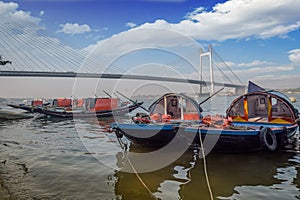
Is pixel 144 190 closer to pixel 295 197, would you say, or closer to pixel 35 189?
pixel 35 189

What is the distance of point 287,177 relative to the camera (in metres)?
6.79

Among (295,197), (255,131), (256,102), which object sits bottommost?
(295,197)

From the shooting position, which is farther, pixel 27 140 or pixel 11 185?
pixel 27 140

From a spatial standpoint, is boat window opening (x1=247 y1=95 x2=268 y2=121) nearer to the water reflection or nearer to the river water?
the river water

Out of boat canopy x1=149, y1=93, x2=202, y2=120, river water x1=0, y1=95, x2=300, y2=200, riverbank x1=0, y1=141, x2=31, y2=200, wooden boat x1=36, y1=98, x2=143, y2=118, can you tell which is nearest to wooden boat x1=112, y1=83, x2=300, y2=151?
boat canopy x1=149, y1=93, x2=202, y2=120

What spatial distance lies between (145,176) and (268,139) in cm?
496

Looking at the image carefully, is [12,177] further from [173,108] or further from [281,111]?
[281,111]

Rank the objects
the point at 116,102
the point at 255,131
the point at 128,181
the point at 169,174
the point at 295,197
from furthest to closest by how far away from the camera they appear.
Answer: the point at 116,102 < the point at 255,131 < the point at 169,174 < the point at 128,181 < the point at 295,197

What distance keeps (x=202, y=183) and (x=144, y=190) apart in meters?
1.45

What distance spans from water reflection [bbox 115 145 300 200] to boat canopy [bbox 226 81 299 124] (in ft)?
11.1

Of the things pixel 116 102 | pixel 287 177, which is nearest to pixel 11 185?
pixel 287 177

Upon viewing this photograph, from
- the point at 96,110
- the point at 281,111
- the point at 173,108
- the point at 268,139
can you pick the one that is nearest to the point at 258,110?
the point at 281,111

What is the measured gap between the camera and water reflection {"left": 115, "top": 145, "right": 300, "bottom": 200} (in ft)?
18.6

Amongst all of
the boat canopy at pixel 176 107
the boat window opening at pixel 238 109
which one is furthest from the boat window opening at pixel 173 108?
the boat window opening at pixel 238 109
